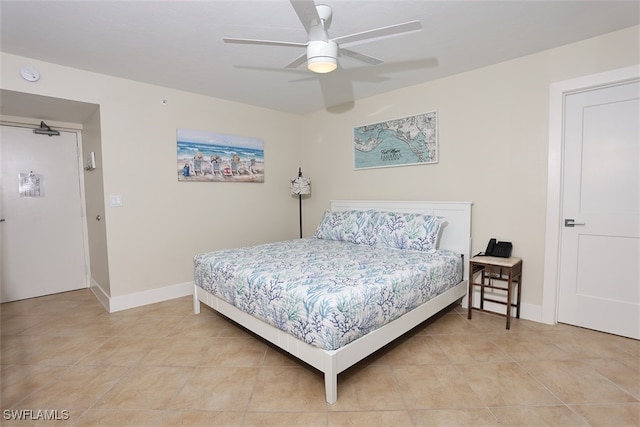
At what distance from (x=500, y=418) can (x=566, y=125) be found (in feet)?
7.99

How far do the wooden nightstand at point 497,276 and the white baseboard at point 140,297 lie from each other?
3.20 m

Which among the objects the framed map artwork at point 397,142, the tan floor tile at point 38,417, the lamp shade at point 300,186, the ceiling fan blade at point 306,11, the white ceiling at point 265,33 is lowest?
the tan floor tile at point 38,417

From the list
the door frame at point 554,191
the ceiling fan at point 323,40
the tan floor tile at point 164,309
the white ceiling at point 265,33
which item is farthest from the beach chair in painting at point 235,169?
the door frame at point 554,191

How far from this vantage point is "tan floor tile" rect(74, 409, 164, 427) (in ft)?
5.25

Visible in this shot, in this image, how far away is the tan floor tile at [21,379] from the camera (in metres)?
1.82

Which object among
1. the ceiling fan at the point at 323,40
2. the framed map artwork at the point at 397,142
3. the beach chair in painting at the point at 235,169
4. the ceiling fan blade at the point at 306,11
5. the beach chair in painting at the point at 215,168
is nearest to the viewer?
the ceiling fan blade at the point at 306,11

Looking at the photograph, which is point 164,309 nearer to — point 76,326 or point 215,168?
point 76,326

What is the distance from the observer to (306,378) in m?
1.99

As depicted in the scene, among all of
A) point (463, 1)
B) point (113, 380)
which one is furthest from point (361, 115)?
point (113, 380)

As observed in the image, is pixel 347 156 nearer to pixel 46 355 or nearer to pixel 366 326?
pixel 366 326

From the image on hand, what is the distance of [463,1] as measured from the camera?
6.36ft

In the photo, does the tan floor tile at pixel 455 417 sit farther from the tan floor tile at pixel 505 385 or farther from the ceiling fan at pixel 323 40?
the ceiling fan at pixel 323 40

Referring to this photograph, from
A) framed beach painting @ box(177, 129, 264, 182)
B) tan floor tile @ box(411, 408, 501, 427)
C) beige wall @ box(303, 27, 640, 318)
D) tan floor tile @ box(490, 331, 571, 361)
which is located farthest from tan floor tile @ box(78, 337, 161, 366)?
beige wall @ box(303, 27, 640, 318)

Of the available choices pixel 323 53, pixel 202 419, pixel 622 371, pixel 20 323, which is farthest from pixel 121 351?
pixel 622 371
